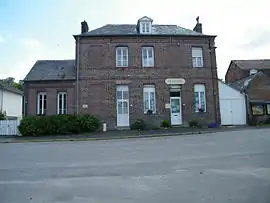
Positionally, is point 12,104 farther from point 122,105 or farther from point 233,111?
point 233,111

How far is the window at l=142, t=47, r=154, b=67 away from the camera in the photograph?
87.0 ft

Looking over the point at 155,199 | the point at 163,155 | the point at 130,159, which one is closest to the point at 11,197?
the point at 155,199

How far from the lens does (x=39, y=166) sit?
872 cm

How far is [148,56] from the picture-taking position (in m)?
26.7

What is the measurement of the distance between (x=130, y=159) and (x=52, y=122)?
13.9 metres

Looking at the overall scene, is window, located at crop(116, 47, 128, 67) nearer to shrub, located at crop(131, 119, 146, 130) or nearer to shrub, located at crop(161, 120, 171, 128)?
shrub, located at crop(131, 119, 146, 130)

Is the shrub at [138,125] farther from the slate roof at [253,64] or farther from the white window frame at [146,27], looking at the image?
the slate roof at [253,64]

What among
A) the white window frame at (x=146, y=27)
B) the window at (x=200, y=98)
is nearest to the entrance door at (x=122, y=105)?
the white window frame at (x=146, y=27)

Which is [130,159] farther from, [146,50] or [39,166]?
[146,50]

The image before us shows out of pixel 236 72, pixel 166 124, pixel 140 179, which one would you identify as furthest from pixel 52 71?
pixel 236 72

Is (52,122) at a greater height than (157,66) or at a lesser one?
lesser

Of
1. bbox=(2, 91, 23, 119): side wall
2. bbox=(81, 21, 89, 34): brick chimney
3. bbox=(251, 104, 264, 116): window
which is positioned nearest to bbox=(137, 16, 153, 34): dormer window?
bbox=(81, 21, 89, 34): brick chimney

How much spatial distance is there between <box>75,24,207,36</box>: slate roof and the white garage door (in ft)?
24.3

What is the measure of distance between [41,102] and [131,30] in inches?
416
